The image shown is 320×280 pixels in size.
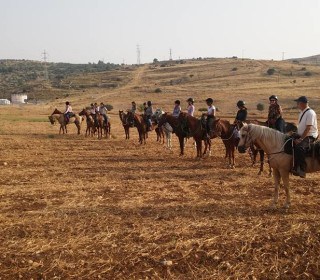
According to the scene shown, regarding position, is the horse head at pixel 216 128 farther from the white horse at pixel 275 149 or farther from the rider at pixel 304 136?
the rider at pixel 304 136

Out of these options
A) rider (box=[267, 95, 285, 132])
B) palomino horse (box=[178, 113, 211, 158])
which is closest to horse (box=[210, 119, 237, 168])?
palomino horse (box=[178, 113, 211, 158])

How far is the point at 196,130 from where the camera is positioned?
51.3 feet

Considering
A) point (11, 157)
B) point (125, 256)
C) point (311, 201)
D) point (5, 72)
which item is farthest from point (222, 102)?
point (5, 72)

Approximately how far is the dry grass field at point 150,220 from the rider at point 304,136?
108 cm

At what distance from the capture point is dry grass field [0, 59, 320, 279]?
6.03 metres

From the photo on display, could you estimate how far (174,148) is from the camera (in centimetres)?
1908

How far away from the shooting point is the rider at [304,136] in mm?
8461

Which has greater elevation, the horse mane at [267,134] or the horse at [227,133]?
the horse mane at [267,134]

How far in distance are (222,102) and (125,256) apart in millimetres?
46067

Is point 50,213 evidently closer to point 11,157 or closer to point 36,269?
point 36,269

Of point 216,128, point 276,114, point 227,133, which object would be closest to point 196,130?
point 216,128

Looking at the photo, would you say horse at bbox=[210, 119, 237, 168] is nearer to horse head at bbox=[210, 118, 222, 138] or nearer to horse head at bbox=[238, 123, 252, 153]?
horse head at bbox=[210, 118, 222, 138]

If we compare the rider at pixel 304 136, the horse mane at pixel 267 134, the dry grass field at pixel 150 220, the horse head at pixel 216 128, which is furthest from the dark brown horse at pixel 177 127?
the rider at pixel 304 136

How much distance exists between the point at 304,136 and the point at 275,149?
2.33 ft
